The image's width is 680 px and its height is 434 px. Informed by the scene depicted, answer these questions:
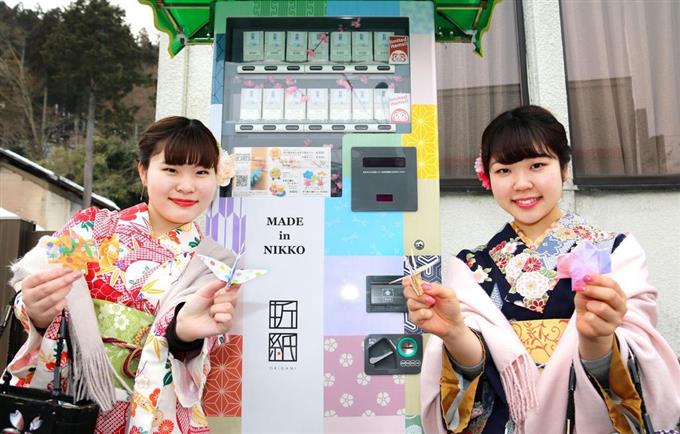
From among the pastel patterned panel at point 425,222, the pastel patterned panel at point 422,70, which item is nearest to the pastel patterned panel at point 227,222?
the pastel patterned panel at point 425,222

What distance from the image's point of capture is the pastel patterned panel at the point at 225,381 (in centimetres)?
217

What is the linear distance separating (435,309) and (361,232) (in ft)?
2.43

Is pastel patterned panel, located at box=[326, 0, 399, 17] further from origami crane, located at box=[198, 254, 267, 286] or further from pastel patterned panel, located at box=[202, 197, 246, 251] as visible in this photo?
origami crane, located at box=[198, 254, 267, 286]

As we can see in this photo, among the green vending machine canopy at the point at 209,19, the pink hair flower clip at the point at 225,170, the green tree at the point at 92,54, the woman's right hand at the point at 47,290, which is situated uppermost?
the green tree at the point at 92,54

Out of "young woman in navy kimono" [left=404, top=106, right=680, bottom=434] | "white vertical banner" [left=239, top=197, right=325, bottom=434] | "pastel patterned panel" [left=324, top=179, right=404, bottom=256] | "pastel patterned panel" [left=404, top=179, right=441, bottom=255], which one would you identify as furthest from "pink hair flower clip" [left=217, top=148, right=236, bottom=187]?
"young woman in navy kimono" [left=404, top=106, right=680, bottom=434]

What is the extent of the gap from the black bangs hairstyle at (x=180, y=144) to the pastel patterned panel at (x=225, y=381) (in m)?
0.76

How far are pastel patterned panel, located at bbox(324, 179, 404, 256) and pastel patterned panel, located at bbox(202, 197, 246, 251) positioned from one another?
37 centimetres

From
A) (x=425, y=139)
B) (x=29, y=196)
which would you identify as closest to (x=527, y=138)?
(x=425, y=139)

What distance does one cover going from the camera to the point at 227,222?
228 cm

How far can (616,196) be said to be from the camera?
4.29m

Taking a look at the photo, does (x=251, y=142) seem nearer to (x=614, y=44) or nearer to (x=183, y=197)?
(x=183, y=197)

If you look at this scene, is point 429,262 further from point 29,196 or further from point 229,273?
point 29,196

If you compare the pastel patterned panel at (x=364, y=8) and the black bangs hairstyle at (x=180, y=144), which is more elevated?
the pastel patterned panel at (x=364, y=8)

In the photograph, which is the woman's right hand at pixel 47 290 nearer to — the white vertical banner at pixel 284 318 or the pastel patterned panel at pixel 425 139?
the white vertical banner at pixel 284 318
